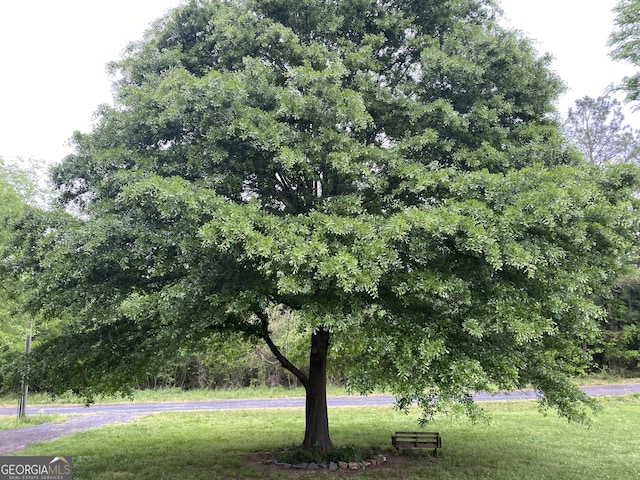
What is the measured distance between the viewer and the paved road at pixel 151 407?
1534 cm

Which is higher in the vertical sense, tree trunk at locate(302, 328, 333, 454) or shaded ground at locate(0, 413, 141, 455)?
tree trunk at locate(302, 328, 333, 454)

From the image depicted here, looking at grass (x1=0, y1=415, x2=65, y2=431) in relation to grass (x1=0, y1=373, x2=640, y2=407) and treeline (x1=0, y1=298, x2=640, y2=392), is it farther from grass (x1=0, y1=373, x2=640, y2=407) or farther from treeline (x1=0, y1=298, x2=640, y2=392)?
treeline (x1=0, y1=298, x2=640, y2=392)

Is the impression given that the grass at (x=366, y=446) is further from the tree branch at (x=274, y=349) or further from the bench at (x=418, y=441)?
the tree branch at (x=274, y=349)

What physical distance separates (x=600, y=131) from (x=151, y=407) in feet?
102

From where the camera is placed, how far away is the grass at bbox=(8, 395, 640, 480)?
8.70m

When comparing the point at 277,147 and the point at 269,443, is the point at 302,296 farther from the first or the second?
the point at 269,443

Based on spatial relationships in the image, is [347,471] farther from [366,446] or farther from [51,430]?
[51,430]

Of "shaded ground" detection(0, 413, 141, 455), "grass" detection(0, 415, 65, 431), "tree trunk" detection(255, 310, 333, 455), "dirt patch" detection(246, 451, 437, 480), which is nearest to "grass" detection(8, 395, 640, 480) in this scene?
"dirt patch" detection(246, 451, 437, 480)

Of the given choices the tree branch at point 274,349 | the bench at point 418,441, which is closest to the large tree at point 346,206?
the tree branch at point 274,349

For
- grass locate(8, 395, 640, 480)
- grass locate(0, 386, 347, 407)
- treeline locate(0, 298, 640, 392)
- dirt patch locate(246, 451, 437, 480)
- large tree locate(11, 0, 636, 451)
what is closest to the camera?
large tree locate(11, 0, 636, 451)

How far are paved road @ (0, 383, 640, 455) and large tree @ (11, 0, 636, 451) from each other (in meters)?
9.12

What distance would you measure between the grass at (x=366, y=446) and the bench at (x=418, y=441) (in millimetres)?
239

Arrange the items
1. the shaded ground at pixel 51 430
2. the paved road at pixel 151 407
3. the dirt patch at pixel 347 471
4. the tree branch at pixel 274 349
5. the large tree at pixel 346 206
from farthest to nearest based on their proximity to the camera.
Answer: the paved road at pixel 151 407
the shaded ground at pixel 51 430
the tree branch at pixel 274 349
the dirt patch at pixel 347 471
the large tree at pixel 346 206

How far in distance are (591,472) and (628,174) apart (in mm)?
5883
